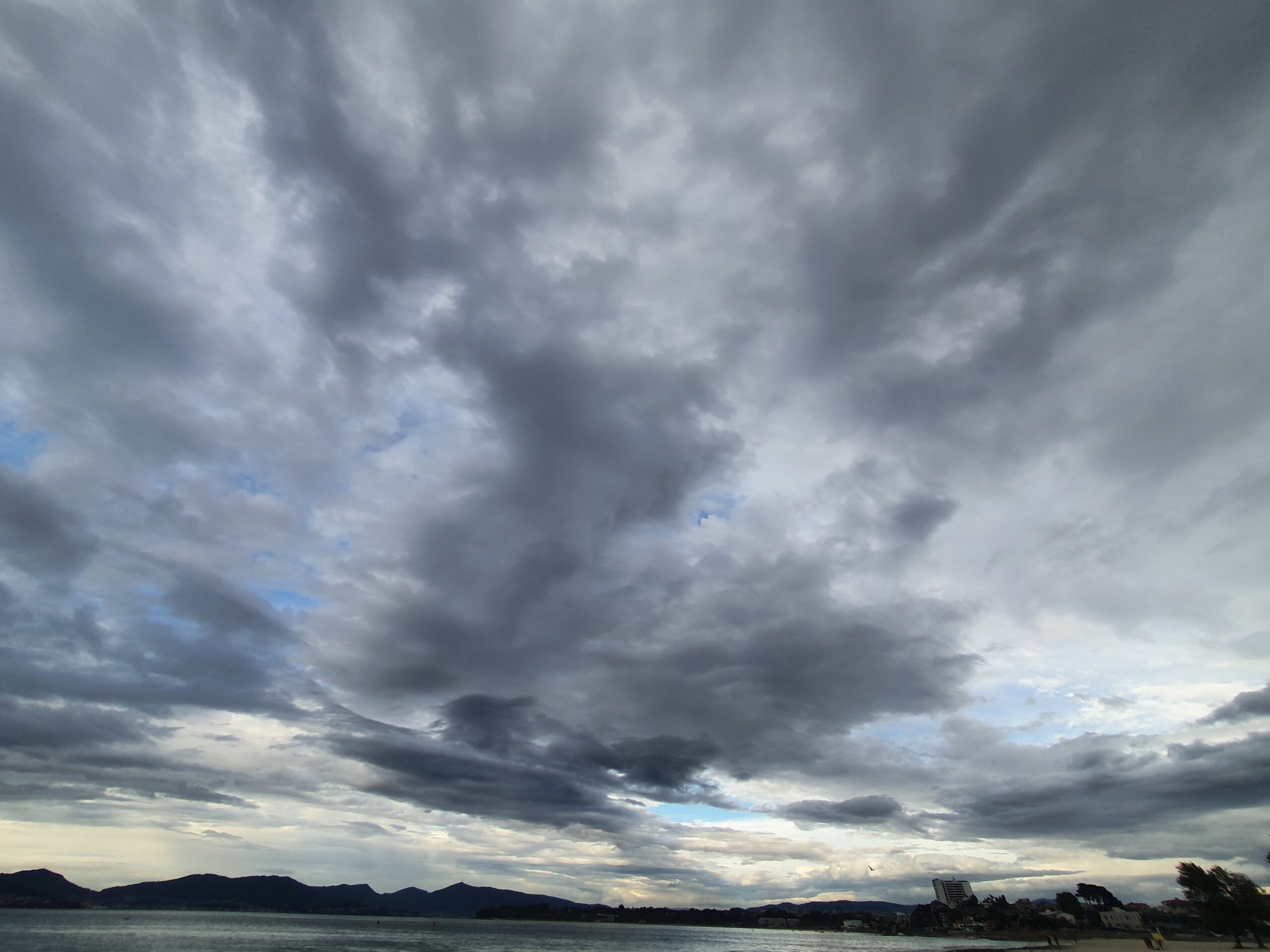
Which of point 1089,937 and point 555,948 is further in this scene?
point 1089,937

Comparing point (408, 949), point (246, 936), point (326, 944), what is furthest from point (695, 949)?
point (246, 936)

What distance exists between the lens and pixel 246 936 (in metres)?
179

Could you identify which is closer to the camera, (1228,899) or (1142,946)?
(1228,899)

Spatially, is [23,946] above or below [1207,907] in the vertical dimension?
below

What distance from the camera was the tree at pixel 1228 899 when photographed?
10625cm

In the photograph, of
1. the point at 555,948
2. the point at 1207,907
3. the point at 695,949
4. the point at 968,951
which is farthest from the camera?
the point at 695,949

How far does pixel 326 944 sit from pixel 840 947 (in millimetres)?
144203

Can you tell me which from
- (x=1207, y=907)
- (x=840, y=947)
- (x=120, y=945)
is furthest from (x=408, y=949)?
(x=1207, y=907)

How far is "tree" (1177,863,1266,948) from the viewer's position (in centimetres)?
10625

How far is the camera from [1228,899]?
351 feet

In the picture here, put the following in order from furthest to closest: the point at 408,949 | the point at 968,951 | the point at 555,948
→ the point at 555,948 < the point at 408,949 < the point at 968,951

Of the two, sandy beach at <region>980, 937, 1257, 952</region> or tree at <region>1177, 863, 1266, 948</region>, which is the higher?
tree at <region>1177, 863, 1266, 948</region>

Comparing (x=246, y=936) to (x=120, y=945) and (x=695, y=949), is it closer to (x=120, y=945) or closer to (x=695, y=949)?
(x=120, y=945)

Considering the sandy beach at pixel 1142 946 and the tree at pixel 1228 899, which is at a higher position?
the tree at pixel 1228 899
